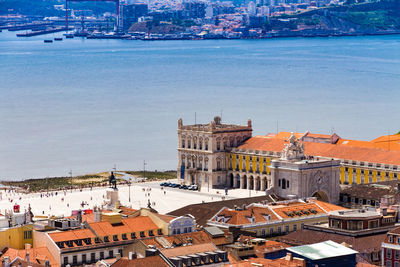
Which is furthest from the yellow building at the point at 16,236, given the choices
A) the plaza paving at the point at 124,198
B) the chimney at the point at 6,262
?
the plaza paving at the point at 124,198

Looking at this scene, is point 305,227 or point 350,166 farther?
point 350,166

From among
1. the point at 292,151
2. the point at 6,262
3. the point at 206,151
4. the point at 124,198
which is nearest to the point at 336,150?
the point at 206,151

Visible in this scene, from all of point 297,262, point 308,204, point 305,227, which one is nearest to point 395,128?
point 308,204

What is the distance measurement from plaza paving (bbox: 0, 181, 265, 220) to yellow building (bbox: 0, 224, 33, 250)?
2713cm

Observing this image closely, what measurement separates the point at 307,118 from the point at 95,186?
188ft

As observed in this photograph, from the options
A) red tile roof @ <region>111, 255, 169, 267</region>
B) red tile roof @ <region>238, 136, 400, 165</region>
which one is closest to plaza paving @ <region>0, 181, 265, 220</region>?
red tile roof @ <region>238, 136, 400, 165</region>

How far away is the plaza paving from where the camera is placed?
8669 centimetres

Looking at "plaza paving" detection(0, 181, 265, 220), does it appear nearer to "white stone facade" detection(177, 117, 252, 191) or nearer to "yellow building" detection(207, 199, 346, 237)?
"white stone facade" detection(177, 117, 252, 191)

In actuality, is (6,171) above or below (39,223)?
below

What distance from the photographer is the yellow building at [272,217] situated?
207 ft

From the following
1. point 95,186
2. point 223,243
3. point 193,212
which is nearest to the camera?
point 223,243

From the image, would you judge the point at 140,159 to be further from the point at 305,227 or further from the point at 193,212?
the point at 305,227

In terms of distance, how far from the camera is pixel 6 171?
117 m

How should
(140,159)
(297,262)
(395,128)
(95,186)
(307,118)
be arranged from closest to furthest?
(297,262), (95,186), (140,159), (395,128), (307,118)
